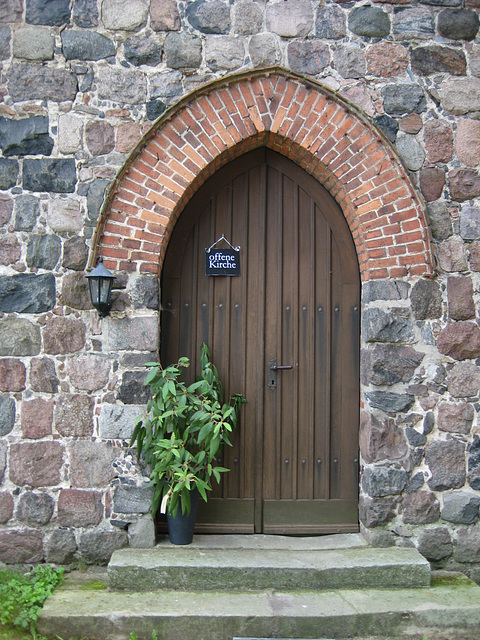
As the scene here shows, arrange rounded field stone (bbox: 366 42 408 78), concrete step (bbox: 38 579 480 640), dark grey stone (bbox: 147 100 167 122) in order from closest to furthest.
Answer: concrete step (bbox: 38 579 480 640) < dark grey stone (bbox: 147 100 167 122) < rounded field stone (bbox: 366 42 408 78)

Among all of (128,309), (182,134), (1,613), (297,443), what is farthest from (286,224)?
(1,613)

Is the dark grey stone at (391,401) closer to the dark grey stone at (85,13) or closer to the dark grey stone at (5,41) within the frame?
the dark grey stone at (85,13)

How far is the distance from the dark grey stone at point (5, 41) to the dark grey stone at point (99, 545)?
3.51 m

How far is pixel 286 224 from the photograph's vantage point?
170 inches

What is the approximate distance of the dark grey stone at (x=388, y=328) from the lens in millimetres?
3949

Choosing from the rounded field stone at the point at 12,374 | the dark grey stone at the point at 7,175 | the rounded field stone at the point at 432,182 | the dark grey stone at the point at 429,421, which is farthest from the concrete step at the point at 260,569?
the dark grey stone at the point at 7,175

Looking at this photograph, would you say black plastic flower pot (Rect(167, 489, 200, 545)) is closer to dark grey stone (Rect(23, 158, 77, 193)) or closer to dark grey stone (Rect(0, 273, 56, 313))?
dark grey stone (Rect(0, 273, 56, 313))

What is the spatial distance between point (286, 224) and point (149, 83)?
1.46 meters

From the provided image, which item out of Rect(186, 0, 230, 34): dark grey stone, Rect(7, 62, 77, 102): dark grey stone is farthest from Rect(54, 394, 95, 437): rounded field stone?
Rect(186, 0, 230, 34): dark grey stone

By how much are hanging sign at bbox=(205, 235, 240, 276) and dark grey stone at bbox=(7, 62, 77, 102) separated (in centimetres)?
153

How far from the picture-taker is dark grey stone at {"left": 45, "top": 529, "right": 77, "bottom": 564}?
379 centimetres

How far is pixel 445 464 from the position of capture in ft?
12.9

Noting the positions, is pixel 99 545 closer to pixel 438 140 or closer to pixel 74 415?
pixel 74 415

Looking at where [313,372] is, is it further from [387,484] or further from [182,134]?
[182,134]
